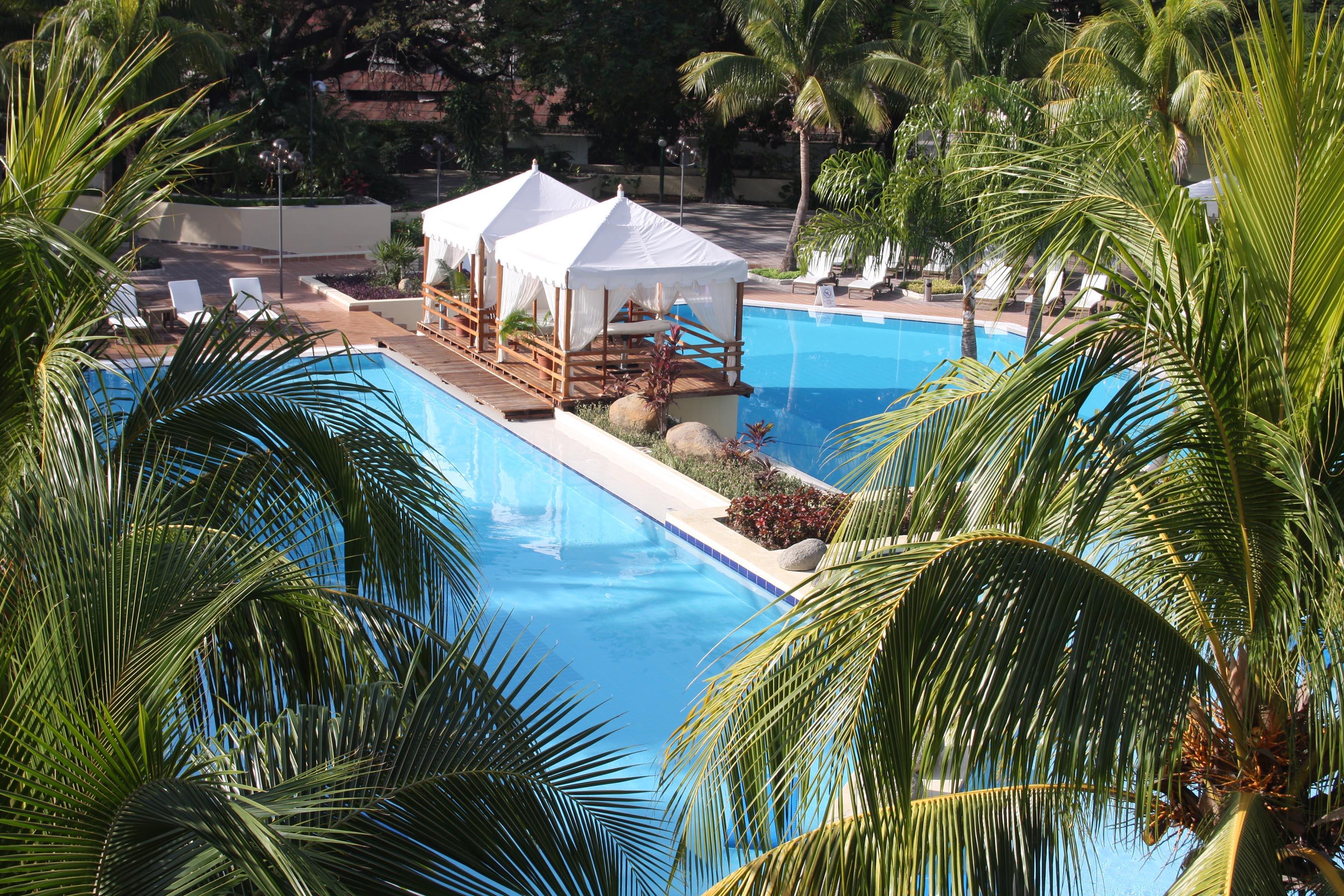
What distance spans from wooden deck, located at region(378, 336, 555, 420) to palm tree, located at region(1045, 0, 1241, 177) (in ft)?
28.8

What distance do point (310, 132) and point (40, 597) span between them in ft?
87.4

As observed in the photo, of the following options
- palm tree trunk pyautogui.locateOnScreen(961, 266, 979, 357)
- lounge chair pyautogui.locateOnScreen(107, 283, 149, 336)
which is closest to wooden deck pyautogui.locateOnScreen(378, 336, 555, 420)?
palm tree trunk pyautogui.locateOnScreen(961, 266, 979, 357)

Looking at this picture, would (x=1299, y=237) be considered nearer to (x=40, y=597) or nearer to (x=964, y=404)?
(x=964, y=404)

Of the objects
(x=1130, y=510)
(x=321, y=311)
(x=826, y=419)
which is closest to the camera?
(x=1130, y=510)

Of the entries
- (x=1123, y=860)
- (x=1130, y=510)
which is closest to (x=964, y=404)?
(x=1130, y=510)

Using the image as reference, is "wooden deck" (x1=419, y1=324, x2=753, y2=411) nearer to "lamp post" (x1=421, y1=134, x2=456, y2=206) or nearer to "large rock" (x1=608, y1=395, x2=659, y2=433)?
"large rock" (x1=608, y1=395, x2=659, y2=433)

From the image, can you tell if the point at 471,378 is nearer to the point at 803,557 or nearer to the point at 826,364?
the point at 826,364

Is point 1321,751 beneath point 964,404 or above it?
beneath

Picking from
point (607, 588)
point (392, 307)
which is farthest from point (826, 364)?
point (607, 588)

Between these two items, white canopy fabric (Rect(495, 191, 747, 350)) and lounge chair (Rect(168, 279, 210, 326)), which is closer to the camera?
white canopy fabric (Rect(495, 191, 747, 350))

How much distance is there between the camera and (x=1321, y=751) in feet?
10.1

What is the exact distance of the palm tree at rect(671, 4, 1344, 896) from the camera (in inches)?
117

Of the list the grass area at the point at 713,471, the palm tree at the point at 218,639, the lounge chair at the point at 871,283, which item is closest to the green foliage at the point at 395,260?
the lounge chair at the point at 871,283

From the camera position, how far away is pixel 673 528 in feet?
37.6
